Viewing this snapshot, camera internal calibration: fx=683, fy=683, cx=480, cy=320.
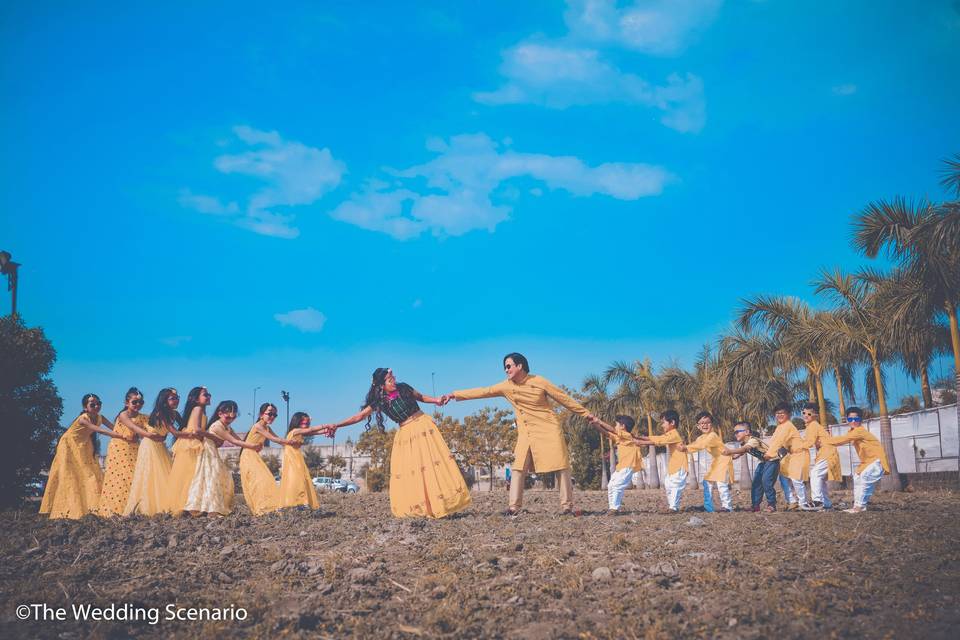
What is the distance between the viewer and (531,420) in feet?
35.2

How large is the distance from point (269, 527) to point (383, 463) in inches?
1213

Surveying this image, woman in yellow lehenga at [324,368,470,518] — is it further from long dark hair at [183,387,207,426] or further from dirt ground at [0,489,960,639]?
long dark hair at [183,387,207,426]

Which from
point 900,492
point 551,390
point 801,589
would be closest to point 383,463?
point 900,492

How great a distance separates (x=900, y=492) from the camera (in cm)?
1838

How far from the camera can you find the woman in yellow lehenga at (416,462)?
32.8ft

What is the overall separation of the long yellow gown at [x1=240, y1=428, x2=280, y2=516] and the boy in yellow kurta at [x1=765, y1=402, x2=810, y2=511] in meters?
8.67

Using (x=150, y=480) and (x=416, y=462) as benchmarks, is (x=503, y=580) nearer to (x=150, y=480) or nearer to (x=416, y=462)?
(x=416, y=462)

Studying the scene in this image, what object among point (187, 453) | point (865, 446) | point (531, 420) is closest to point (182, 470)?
point (187, 453)

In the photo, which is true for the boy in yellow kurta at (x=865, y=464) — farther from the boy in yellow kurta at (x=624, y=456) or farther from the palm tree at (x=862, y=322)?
the palm tree at (x=862, y=322)

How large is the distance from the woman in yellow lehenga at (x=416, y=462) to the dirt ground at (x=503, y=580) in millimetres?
1060

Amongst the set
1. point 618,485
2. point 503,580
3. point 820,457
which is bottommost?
point 503,580

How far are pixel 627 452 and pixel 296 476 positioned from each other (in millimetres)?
5961

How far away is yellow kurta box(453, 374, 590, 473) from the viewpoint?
10.5m

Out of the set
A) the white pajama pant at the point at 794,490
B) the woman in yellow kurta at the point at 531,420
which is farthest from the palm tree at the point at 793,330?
the woman in yellow kurta at the point at 531,420
